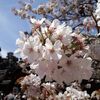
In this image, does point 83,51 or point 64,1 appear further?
point 64,1

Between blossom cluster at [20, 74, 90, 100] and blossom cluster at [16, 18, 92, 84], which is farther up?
blossom cluster at [20, 74, 90, 100]

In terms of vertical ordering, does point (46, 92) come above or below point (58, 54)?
above

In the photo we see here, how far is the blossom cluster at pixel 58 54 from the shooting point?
2.90m

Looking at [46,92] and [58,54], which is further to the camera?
[46,92]

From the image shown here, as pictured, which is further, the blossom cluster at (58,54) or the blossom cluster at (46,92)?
the blossom cluster at (46,92)

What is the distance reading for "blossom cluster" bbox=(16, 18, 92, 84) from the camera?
9.53 ft

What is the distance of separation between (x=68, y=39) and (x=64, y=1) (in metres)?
11.0

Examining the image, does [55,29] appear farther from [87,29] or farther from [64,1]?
[64,1]

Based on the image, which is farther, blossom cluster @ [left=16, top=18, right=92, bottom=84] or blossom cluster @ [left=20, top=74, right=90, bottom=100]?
blossom cluster @ [left=20, top=74, right=90, bottom=100]

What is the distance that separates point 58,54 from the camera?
2873 mm

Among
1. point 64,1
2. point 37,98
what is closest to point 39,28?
point 37,98

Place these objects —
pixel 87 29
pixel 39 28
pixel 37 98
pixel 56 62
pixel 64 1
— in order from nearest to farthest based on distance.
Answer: pixel 56 62
pixel 39 28
pixel 37 98
pixel 87 29
pixel 64 1

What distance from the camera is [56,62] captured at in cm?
292

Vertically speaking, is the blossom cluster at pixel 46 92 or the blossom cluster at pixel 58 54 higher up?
the blossom cluster at pixel 46 92
